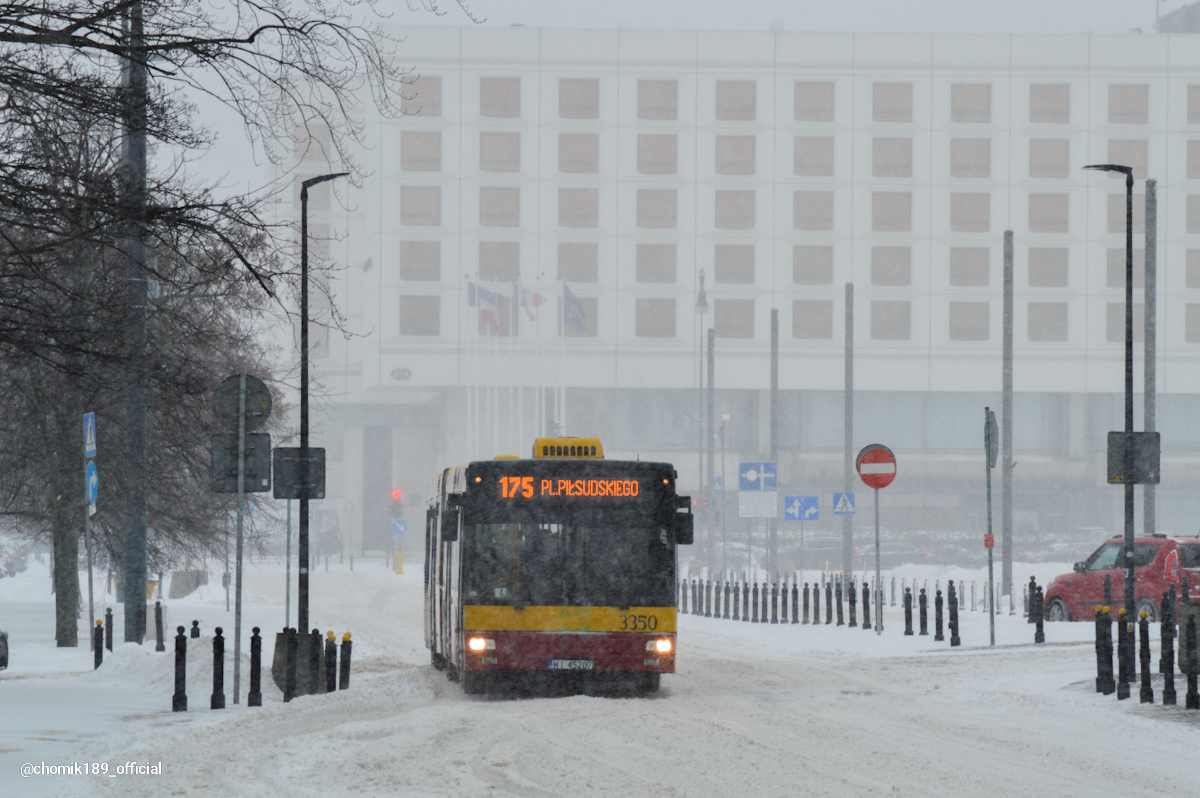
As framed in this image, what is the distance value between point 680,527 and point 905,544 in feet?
196

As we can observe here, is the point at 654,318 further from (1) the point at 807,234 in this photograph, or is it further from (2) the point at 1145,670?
(2) the point at 1145,670

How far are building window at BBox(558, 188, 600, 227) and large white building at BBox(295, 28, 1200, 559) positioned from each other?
120mm

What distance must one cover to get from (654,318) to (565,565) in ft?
225

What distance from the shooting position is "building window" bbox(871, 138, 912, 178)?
87.2 m

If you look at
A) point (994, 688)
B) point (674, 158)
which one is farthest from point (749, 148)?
point (994, 688)

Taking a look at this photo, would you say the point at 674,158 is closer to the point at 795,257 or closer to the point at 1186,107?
the point at 795,257

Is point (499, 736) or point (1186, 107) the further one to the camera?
point (1186, 107)

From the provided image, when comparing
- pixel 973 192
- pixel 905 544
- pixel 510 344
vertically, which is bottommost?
pixel 905 544

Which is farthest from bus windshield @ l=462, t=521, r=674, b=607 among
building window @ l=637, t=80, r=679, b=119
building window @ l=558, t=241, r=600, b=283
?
building window @ l=637, t=80, r=679, b=119

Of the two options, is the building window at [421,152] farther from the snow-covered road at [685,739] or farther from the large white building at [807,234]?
the snow-covered road at [685,739]

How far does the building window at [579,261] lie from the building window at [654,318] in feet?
9.62

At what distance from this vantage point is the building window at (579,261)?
85625 millimetres

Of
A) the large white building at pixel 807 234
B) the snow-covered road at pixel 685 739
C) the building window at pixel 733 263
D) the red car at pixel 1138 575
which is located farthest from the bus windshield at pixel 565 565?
the building window at pixel 733 263

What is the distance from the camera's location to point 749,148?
86938 millimetres
